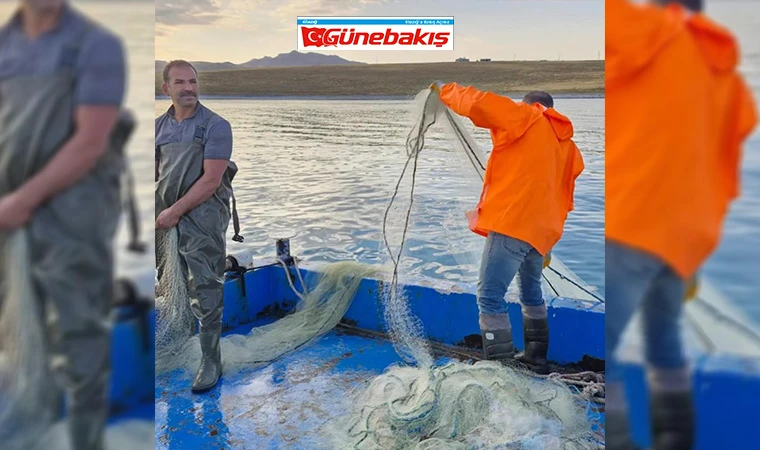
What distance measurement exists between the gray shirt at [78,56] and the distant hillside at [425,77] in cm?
259

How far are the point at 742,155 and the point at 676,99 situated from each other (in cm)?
17

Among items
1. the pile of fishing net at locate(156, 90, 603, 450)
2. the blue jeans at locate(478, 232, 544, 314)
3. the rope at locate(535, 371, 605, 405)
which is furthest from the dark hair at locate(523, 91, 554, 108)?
the rope at locate(535, 371, 605, 405)

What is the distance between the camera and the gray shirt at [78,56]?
1.02 metres

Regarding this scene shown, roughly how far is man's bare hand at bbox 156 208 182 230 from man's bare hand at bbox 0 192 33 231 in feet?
7.60

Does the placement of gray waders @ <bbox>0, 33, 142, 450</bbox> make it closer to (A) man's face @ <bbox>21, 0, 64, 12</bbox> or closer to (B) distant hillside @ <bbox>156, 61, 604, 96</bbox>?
(A) man's face @ <bbox>21, 0, 64, 12</bbox>

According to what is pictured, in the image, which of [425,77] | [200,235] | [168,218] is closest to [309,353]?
[200,235]

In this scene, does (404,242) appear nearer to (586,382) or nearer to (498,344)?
(498,344)

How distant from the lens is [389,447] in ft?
9.56

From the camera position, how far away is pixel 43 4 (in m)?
1.04

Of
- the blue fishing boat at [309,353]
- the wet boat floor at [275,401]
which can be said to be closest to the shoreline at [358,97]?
the blue fishing boat at [309,353]

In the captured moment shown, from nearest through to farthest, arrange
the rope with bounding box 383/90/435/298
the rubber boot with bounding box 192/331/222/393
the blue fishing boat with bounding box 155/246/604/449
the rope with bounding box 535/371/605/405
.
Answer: the blue fishing boat with bounding box 155/246/604/449 < the rope with bounding box 535/371/605/405 < the rubber boot with bounding box 192/331/222/393 < the rope with bounding box 383/90/435/298

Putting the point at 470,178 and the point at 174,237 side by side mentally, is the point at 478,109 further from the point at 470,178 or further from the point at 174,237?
the point at 174,237

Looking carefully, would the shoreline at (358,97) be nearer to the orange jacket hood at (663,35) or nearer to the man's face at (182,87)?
the man's face at (182,87)

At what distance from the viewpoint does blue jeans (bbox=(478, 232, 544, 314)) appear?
3.45 metres
